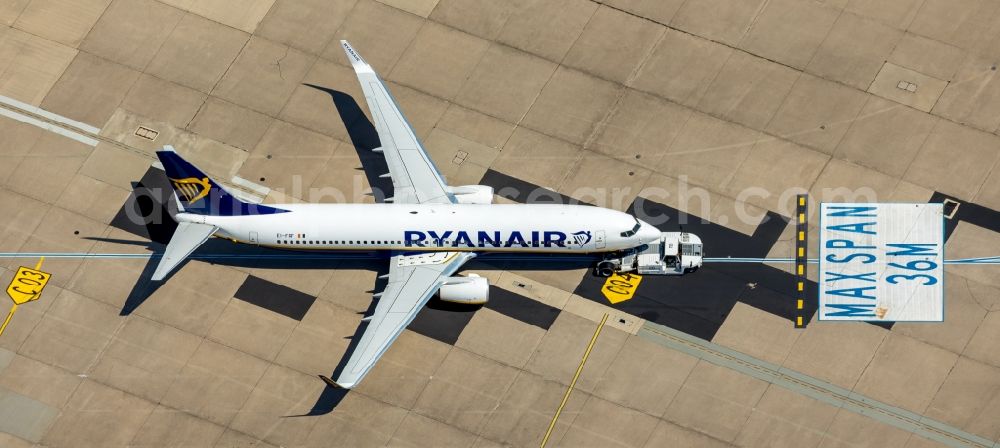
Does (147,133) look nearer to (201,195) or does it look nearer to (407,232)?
(201,195)

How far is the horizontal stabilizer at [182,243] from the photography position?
243 feet

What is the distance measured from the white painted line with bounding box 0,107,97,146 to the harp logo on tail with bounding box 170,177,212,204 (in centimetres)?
1209

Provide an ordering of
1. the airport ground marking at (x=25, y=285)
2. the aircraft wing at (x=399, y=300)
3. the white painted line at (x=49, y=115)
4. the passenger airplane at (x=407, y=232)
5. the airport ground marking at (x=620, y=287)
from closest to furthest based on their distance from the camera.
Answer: the aircraft wing at (x=399, y=300), the passenger airplane at (x=407, y=232), the airport ground marking at (x=620, y=287), the airport ground marking at (x=25, y=285), the white painted line at (x=49, y=115)

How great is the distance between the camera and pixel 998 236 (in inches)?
3098

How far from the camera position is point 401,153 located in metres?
79.2

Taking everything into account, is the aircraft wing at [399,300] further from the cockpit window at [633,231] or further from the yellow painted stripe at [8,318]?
the yellow painted stripe at [8,318]

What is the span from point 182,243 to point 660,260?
101ft

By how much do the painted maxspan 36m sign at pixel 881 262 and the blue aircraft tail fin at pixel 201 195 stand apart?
36.1 meters

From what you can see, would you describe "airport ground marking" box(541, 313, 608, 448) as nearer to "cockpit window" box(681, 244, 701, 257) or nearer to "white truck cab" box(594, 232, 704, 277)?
"white truck cab" box(594, 232, 704, 277)

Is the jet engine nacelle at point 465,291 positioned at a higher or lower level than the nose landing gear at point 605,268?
lower

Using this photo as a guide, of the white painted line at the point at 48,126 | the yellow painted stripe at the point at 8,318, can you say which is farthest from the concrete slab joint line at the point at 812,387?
the yellow painted stripe at the point at 8,318

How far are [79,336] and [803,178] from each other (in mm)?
49351

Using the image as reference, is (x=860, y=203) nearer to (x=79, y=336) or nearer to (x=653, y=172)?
(x=653, y=172)

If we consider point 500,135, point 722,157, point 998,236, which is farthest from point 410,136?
point 998,236
